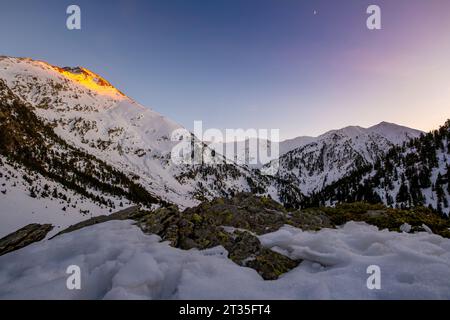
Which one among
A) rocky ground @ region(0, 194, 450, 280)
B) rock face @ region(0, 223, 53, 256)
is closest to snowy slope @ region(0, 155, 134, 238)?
rock face @ region(0, 223, 53, 256)

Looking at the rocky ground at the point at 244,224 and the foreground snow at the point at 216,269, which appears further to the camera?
the rocky ground at the point at 244,224

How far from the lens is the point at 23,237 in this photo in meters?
13.2

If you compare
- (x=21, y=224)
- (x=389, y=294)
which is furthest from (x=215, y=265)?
(x=21, y=224)

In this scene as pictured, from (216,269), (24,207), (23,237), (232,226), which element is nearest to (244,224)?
(232,226)

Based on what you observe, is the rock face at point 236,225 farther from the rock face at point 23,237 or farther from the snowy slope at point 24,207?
the snowy slope at point 24,207

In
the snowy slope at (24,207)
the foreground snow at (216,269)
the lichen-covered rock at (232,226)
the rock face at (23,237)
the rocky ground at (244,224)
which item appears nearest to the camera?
the foreground snow at (216,269)

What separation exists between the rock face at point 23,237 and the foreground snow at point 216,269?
2745 millimetres

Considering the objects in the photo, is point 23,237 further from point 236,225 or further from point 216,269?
point 216,269

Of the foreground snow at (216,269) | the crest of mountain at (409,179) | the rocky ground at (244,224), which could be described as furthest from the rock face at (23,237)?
the crest of mountain at (409,179)

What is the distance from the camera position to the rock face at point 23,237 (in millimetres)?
11797

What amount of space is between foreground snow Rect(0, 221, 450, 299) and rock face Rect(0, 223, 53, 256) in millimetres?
2745
